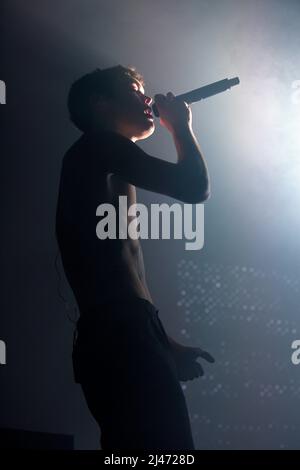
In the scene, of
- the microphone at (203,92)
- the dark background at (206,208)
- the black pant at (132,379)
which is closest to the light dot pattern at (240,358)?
the dark background at (206,208)

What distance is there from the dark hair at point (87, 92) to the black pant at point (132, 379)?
1.66 feet

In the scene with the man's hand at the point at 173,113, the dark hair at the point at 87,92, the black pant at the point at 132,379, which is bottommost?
the black pant at the point at 132,379

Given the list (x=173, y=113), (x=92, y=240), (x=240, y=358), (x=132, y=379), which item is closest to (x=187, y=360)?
(x=132, y=379)

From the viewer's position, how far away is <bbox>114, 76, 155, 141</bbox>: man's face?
1354mm

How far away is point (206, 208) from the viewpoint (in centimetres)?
187

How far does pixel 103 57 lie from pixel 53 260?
670mm

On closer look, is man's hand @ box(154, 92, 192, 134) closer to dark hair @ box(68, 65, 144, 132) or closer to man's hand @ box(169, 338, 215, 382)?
dark hair @ box(68, 65, 144, 132)

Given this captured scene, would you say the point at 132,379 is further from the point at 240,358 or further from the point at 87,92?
the point at 240,358

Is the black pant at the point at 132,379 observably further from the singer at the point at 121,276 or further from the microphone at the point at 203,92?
the microphone at the point at 203,92

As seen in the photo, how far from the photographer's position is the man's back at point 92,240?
Result: 1.09m

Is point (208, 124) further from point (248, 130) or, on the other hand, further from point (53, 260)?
point (53, 260)

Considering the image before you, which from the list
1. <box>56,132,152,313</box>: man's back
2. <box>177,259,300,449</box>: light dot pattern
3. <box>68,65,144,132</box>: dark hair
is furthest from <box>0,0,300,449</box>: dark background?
<box>56,132,152,313</box>: man's back

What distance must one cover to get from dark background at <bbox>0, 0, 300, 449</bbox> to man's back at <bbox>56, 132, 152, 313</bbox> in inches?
20.2
